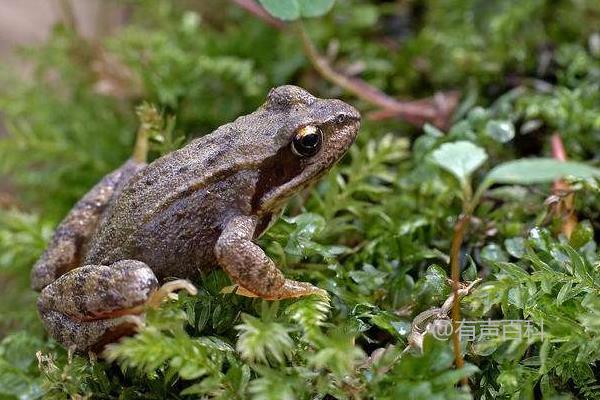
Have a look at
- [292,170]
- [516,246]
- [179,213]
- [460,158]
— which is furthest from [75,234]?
[516,246]

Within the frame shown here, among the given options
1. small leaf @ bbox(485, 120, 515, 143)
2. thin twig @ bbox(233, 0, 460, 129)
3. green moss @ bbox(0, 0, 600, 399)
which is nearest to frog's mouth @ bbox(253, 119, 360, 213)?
green moss @ bbox(0, 0, 600, 399)

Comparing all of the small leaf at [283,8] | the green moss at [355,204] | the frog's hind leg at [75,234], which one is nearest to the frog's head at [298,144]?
the green moss at [355,204]

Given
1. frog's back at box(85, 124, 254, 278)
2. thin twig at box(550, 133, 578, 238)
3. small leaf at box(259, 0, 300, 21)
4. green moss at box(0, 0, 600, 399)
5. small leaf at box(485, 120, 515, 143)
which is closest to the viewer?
green moss at box(0, 0, 600, 399)

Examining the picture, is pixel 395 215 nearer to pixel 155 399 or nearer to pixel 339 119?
pixel 339 119

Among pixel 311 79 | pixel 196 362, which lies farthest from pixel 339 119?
pixel 311 79

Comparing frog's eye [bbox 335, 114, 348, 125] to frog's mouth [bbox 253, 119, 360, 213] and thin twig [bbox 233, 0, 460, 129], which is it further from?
thin twig [bbox 233, 0, 460, 129]

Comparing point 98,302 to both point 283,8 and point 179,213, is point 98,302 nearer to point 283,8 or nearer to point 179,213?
point 179,213
